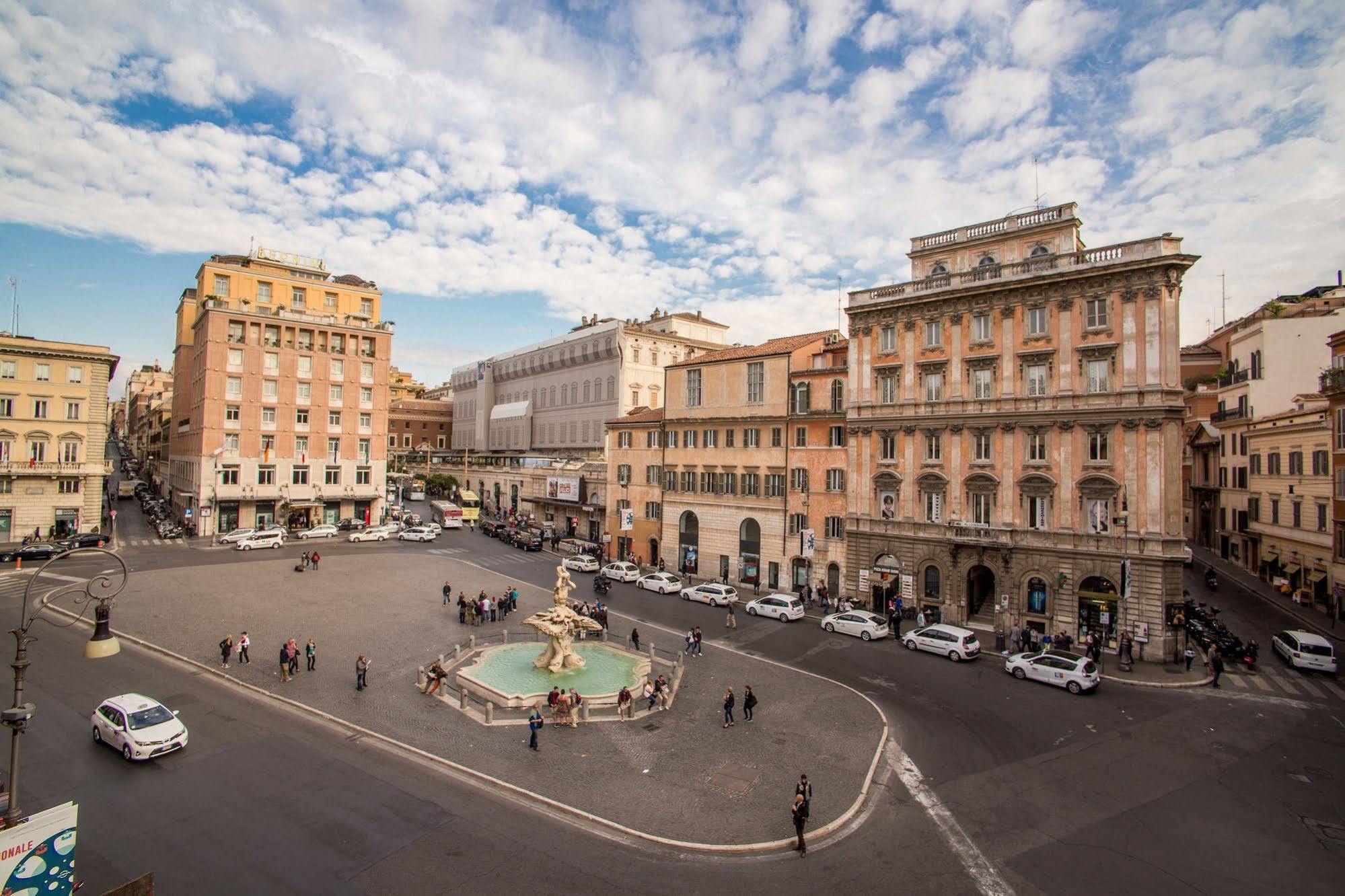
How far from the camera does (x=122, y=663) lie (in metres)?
27.2

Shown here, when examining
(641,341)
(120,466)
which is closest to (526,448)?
(641,341)

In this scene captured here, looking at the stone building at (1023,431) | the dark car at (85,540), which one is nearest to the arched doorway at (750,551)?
the stone building at (1023,431)

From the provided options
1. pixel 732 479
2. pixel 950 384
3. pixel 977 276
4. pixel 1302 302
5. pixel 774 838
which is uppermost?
pixel 1302 302

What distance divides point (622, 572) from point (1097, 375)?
3214 centimetres

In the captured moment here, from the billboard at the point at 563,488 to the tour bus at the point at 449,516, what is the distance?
37.5 feet

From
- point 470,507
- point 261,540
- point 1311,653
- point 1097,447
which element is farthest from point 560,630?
point 470,507

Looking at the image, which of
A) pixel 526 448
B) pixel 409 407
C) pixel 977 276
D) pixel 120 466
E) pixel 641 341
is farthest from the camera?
pixel 120 466

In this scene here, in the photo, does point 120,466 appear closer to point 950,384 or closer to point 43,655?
point 43,655

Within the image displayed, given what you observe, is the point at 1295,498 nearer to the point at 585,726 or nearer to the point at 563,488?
the point at 585,726

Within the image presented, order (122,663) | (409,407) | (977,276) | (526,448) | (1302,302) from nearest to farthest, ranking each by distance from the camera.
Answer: (122,663) → (977,276) → (1302,302) → (526,448) → (409,407)

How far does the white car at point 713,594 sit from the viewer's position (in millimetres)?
42347

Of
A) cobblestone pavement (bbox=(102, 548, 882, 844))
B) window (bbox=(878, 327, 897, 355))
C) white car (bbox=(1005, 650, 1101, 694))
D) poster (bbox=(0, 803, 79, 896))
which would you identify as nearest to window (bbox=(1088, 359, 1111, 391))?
window (bbox=(878, 327, 897, 355))

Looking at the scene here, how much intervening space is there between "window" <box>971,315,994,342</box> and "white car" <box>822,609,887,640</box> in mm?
16391

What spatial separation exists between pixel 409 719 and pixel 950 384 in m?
32.0
